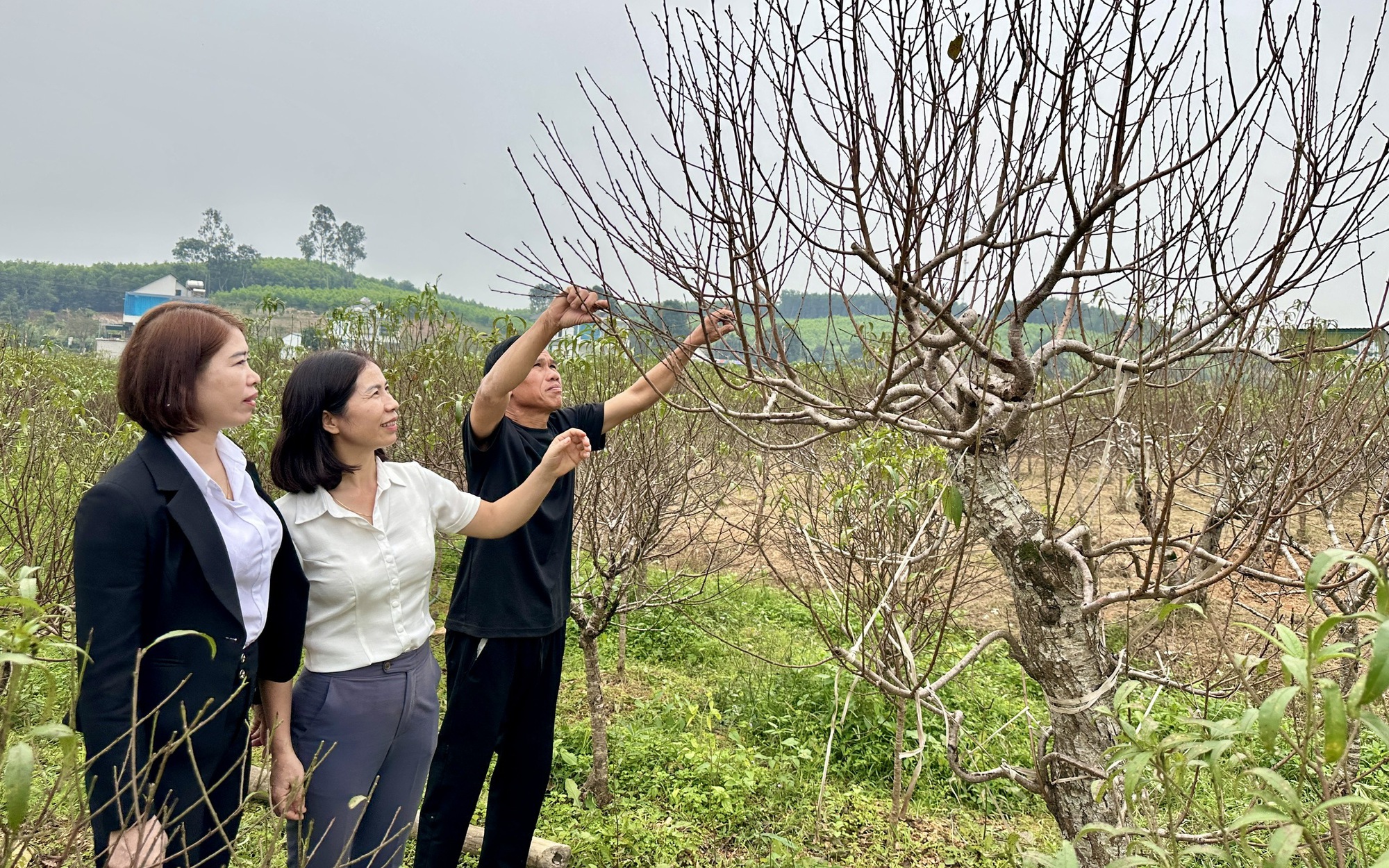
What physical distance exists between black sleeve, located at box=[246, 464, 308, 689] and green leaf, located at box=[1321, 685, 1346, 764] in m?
1.89

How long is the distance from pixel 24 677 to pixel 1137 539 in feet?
6.56

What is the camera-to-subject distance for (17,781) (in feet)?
2.89

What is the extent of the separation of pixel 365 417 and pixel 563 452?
0.52 m

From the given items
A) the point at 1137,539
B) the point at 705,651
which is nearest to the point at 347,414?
the point at 1137,539

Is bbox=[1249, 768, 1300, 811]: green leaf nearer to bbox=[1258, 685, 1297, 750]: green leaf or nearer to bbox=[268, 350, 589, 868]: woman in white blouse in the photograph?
bbox=[1258, 685, 1297, 750]: green leaf

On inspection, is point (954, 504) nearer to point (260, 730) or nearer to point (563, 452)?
point (563, 452)

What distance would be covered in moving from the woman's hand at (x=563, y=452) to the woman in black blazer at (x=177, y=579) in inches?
26.6

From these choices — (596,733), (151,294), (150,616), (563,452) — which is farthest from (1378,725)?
(151,294)

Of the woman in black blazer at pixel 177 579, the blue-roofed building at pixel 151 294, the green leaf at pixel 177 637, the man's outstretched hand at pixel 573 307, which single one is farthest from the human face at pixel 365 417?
the blue-roofed building at pixel 151 294

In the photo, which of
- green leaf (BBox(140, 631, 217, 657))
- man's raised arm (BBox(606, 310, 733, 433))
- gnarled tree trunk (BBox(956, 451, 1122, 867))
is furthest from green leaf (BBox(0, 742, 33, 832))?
gnarled tree trunk (BBox(956, 451, 1122, 867))

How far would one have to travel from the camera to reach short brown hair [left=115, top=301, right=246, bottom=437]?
171 centimetres

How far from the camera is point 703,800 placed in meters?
3.68

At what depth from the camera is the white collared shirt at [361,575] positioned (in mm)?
2008

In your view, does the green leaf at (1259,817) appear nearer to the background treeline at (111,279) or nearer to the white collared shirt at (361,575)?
the white collared shirt at (361,575)
